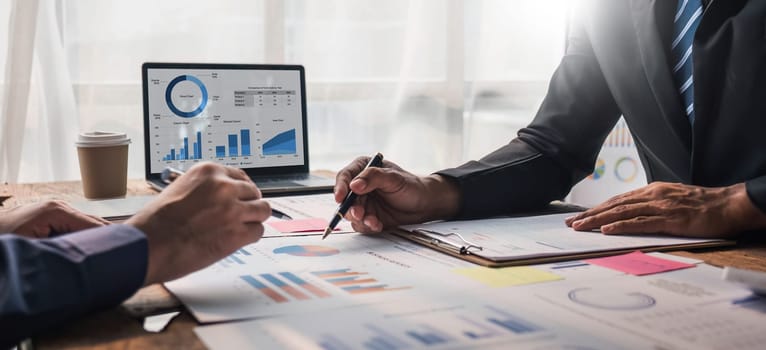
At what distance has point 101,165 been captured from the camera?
4.88ft

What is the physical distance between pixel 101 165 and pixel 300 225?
562 millimetres

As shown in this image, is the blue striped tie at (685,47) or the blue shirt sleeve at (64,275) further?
the blue striped tie at (685,47)

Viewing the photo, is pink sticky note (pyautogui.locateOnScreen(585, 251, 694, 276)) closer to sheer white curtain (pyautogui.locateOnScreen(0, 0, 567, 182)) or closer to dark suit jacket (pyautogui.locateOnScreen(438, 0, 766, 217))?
dark suit jacket (pyautogui.locateOnScreen(438, 0, 766, 217))

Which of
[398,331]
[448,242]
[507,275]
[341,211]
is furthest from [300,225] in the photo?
[398,331]

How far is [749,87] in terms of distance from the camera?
1.17m

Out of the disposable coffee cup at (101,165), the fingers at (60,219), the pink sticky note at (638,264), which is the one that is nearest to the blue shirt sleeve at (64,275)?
the fingers at (60,219)

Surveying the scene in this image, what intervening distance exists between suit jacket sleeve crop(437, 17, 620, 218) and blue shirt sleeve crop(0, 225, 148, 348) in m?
0.60

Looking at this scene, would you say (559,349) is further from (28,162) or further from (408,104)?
(408,104)

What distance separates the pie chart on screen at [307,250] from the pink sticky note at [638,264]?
311 millimetres

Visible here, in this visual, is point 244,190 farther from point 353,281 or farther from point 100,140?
point 100,140

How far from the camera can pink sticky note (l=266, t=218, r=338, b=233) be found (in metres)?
1.10

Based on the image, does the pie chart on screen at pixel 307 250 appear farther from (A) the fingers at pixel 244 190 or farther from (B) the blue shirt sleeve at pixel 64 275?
(B) the blue shirt sleeve at pixel 64 275

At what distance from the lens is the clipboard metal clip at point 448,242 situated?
0.92 m

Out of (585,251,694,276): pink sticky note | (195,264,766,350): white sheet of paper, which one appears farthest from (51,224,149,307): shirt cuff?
(585,251,694,276): pink sticky note
